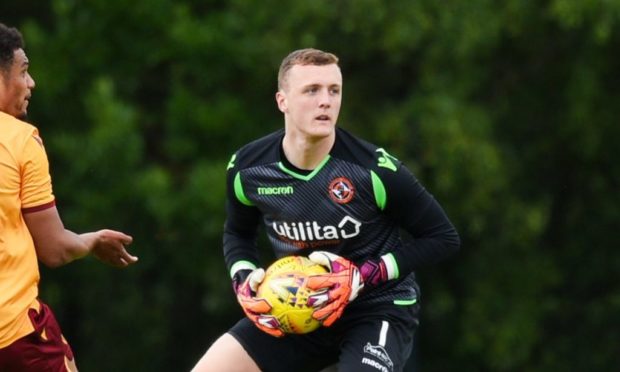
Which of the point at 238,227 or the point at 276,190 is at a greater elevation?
the point at 276,190

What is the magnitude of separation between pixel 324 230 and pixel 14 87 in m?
1.57

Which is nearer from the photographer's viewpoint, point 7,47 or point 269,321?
point 7,47

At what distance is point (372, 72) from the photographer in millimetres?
17672

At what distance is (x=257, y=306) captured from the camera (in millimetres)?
6562

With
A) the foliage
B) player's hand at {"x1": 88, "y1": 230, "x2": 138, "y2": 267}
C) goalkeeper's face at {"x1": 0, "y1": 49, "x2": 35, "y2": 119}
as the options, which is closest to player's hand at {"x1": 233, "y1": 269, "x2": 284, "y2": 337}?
player's hand at {"x1": 88, "y1": 230, "x2": 138, "y2": 267}

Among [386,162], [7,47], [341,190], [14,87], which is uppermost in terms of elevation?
[7,47]

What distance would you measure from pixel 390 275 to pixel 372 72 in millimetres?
11068

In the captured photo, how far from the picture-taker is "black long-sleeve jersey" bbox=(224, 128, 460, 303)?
671cm

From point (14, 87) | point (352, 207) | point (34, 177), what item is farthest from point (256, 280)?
point (14, 87)

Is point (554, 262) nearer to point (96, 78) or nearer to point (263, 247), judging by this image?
point (263, 247)

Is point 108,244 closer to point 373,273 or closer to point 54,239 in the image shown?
point 54,239

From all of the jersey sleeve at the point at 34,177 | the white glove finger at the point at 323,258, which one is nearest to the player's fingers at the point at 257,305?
the white glove finger at the point at 323,258

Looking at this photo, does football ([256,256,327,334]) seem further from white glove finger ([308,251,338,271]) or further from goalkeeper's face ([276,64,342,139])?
goalkeeper's face ([276,64,342,139])

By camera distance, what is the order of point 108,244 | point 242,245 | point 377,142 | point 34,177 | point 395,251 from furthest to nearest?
point 377,142, point 242,245, point 395,251, point 108,244, point 34,177
